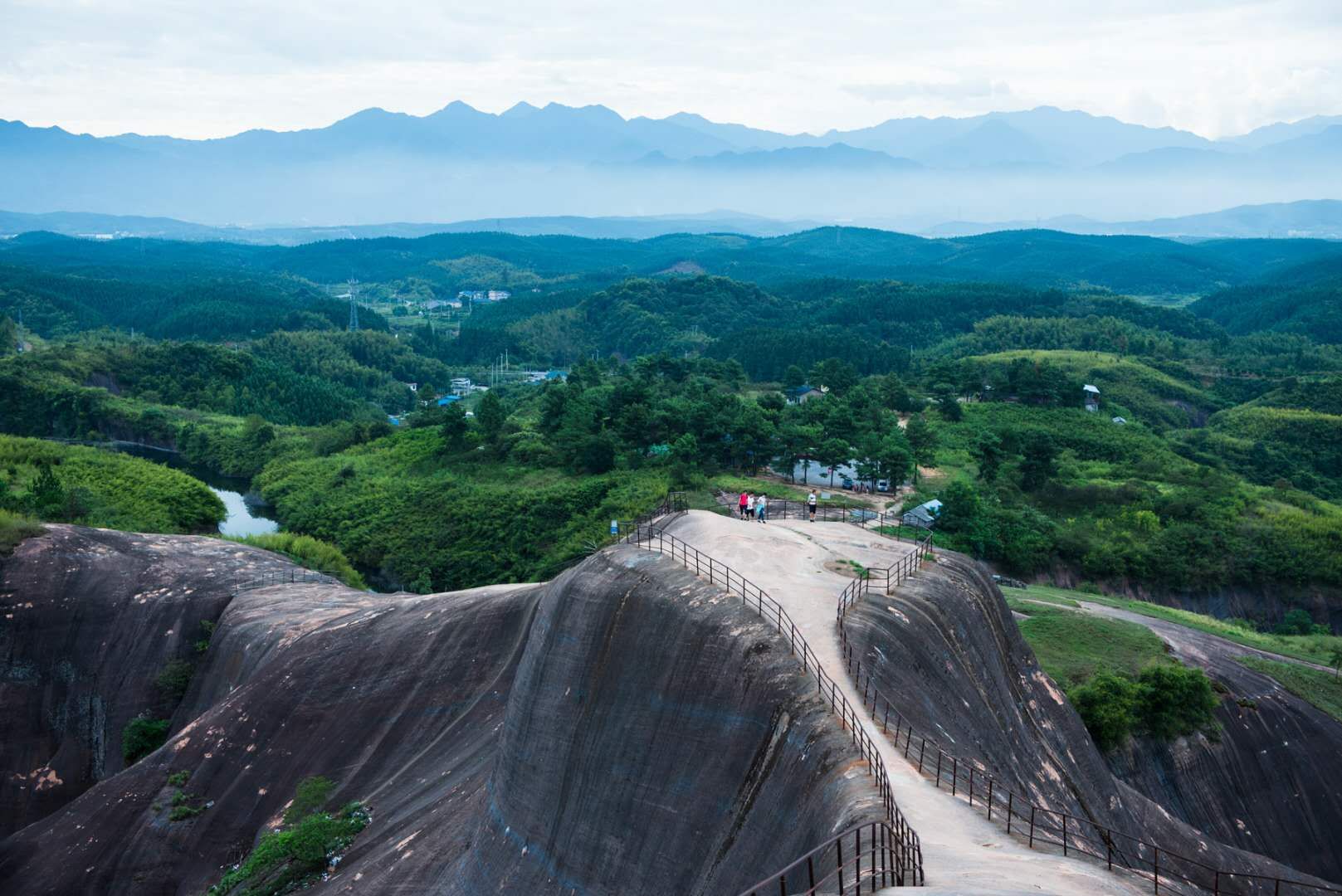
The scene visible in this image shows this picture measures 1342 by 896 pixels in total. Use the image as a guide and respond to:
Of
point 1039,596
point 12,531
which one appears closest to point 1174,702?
point 1039,596

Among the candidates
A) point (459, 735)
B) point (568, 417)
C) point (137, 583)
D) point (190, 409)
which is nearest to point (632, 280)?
point (190, 409)

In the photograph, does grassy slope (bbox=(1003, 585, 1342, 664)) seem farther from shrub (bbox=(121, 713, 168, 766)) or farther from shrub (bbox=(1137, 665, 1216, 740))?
shrub (bbox=(121, 713, 168, 766))

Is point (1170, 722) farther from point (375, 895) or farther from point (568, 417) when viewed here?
point (568, 417)

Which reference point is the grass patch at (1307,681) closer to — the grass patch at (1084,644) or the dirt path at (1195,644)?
the dirt path at (1195,644)

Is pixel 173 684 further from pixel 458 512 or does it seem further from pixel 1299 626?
pixel 1299 626

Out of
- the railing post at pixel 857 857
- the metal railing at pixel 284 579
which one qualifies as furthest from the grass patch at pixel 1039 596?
the metal railing at pixel 284 579

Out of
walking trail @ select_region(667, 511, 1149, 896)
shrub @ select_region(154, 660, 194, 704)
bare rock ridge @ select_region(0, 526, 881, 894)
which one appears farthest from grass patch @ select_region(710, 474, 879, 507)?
shrub @ select_region(154, 660, 194, 704)
